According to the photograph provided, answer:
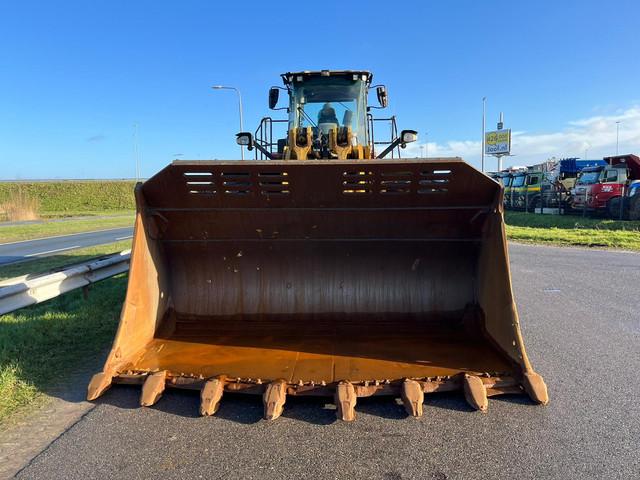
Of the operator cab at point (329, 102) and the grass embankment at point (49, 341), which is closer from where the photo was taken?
the grass embankment at point (49, 341)

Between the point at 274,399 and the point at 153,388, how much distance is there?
899 millimetres

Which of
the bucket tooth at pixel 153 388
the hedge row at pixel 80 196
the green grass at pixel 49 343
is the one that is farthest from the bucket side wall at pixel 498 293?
the hedge row at pixel 80 196

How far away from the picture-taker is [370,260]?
4.91 meters

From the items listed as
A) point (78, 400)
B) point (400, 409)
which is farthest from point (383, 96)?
point (78, 400)

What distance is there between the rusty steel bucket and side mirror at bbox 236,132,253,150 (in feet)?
6.30

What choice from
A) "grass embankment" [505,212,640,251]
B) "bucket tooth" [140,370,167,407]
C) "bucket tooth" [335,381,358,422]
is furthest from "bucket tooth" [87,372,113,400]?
"grass embankment" [505,212,640,251]

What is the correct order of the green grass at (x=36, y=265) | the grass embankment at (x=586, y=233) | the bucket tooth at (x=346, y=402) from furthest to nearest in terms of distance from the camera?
the grass embankment at (x=586, y=233)
the green grass at (x=36, y=265)
the bucket tooth at (x=346, y=402)

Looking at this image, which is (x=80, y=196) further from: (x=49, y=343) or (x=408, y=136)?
(x=408, y=136)

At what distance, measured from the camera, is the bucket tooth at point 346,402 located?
318 cm

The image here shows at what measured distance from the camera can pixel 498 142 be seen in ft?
192

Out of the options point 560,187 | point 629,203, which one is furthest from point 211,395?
point 560,187

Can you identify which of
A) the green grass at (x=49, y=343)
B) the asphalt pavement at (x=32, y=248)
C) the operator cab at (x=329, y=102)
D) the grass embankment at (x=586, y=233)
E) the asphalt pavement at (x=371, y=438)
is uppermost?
the operator cab at (x=329, y=102)

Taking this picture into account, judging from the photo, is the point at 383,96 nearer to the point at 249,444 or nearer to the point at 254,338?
the point at 254,338

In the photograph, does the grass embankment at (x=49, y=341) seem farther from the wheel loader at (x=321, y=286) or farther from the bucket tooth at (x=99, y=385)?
the wheel loader at (x=321, y=286)
